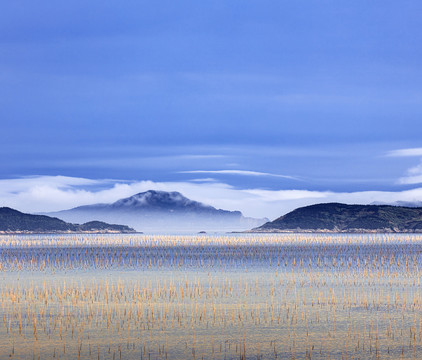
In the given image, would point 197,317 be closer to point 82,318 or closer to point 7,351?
point 82,318

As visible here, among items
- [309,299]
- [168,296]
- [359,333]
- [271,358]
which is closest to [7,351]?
[271,358]

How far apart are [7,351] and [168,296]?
16.0 metres

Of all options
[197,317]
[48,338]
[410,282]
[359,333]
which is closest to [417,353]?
[359,333]

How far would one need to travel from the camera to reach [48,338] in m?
25.2

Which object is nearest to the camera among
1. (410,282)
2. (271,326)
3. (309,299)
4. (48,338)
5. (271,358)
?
(271,358)

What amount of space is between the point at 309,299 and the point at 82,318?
1317 centimetres

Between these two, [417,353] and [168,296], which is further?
[168,296]

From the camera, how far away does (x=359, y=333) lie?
25812 millimetres

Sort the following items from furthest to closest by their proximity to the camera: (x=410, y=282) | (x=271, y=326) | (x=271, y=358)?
(x=410, y=282), (x=271, y=326), (x=271, y=358)

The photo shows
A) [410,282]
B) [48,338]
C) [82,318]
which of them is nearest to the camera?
[48,338]

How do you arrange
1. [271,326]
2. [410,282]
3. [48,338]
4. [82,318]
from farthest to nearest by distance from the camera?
1. [410,282]
2. [82,318]
3. [271,326]
4. [48,338]

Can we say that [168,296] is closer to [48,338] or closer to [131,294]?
[131,294]

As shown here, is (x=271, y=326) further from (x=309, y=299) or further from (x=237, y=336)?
(x=309, y=299)

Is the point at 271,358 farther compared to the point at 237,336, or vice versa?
the point at 237,336
